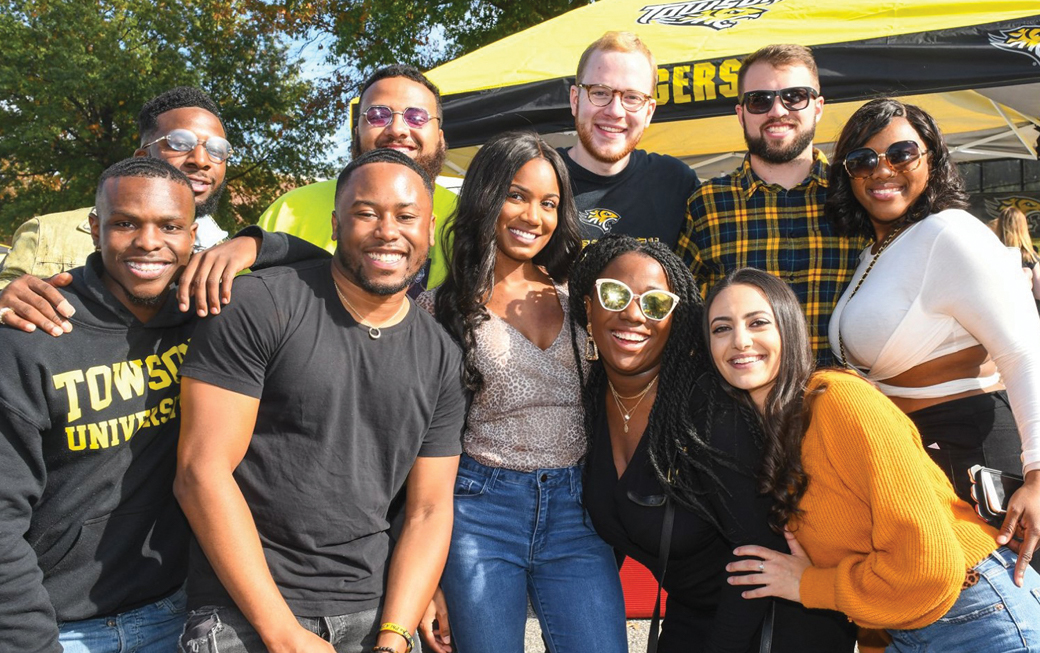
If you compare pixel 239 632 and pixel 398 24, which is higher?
pixel 398 24

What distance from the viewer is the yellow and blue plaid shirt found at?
362 cm

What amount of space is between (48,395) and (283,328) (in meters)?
0.66

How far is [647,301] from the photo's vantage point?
115 inches

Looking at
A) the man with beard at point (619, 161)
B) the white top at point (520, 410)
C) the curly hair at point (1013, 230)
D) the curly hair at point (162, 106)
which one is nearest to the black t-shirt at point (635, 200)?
the man with beard at point (619, 161)

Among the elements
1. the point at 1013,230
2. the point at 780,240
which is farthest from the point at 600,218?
the point at 1013,230

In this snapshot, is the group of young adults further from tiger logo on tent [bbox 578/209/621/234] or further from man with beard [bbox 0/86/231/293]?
man with beard [bbox 0/86/231/293]

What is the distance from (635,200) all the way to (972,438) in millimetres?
1833

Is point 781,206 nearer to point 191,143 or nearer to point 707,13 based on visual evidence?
point 707,13

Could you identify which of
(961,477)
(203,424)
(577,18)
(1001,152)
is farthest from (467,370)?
(1001,152)

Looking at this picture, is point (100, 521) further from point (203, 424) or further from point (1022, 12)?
point (1022, 12)

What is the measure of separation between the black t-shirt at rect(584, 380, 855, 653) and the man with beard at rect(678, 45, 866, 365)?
1.12 meters

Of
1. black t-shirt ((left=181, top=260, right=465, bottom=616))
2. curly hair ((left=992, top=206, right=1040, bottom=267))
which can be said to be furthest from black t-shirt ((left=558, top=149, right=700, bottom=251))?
curly hair ((left=992, top=206, right=1040, bottom=267))

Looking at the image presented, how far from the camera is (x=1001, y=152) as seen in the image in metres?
8.14

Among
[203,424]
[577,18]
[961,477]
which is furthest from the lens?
[577,18]
